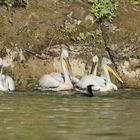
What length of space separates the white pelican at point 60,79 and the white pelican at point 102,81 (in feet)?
1.63

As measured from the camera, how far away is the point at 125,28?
19.6 metres

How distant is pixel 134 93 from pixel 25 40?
14.4 feet

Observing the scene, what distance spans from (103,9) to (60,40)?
187 centimetres

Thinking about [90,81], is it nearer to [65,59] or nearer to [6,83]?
[65,59]

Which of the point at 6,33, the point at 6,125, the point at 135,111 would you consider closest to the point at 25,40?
the point at 6,33

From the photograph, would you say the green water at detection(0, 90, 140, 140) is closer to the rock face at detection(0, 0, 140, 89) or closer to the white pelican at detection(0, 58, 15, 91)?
the white pelican at detection(0, 58, 15, 91)

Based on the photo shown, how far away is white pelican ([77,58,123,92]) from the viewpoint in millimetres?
17266

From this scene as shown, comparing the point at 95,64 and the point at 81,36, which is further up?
the point at 81,36

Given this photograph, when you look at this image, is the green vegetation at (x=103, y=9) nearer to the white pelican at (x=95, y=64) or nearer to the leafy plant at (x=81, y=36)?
the leafy plant at (x=81, y=36)

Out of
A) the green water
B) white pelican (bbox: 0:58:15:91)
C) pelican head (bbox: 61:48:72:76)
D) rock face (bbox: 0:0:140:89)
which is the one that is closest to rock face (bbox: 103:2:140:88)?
rock face (bbox: 0:0:140:89)

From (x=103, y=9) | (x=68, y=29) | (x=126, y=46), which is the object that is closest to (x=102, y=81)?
(x=126, y=46)

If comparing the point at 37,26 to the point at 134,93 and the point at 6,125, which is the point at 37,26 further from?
the point at 6,125

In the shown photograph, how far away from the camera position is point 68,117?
34.6 ft

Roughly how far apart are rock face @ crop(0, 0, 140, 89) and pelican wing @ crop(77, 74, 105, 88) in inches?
45.2
